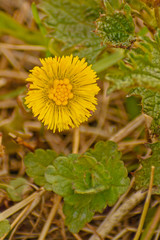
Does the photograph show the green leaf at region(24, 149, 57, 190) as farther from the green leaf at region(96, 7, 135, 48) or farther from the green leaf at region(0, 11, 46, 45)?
the green leaf at region(0, 11, 46, 45)

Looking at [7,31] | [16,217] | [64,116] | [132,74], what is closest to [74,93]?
[64,116]

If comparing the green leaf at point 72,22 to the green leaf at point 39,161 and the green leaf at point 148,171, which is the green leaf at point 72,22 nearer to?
the green leaf at point 39,161

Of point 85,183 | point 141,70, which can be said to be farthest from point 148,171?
point 141,70

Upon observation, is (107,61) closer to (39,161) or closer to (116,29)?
(116,29)

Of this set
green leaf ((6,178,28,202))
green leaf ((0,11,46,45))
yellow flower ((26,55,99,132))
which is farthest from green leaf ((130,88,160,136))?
green leaf ((0,11,46,45))

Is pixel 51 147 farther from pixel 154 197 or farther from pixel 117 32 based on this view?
pixel 117 32

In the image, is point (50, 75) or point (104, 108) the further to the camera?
point (104, 108)
